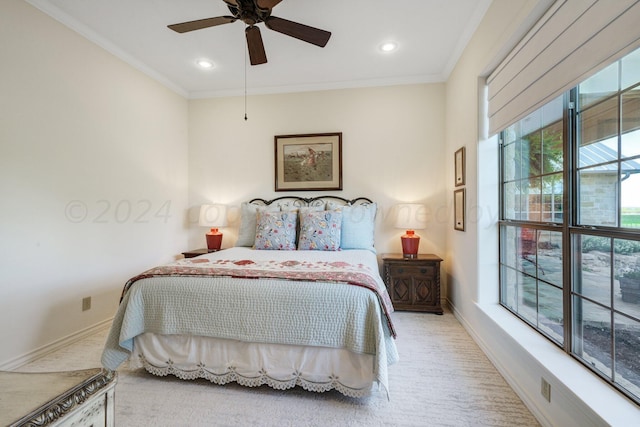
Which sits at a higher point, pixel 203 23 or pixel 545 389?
pixel 203 23

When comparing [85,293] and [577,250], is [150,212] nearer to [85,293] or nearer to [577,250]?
[85,293]

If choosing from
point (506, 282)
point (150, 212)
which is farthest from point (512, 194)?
point (150, 212)

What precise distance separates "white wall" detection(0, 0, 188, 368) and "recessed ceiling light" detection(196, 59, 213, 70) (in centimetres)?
70

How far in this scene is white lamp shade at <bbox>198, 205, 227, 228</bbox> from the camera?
12.1 feet

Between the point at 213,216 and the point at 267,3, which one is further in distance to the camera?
the point at 213,216

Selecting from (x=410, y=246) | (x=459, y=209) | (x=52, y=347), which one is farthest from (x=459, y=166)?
(x=52, y=347)

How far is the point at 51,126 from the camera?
229 cm

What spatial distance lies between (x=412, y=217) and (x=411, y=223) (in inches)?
2.9

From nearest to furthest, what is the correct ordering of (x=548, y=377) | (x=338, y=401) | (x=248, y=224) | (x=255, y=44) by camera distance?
(x=548, y=377), (x=338, y=401), (x=255, y=44), (x=248, y=224)

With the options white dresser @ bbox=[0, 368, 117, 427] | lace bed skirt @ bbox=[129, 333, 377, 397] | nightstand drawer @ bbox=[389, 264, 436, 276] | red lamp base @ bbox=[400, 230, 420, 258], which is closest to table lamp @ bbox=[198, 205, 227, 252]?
lace bed skirt @ bbox=[129, 333, 377, 397]

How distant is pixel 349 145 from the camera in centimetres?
364

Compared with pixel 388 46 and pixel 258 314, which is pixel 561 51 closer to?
pixel 388 46

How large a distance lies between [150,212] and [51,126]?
4.28 ft

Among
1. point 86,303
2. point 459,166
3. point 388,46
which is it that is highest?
point 388,46
